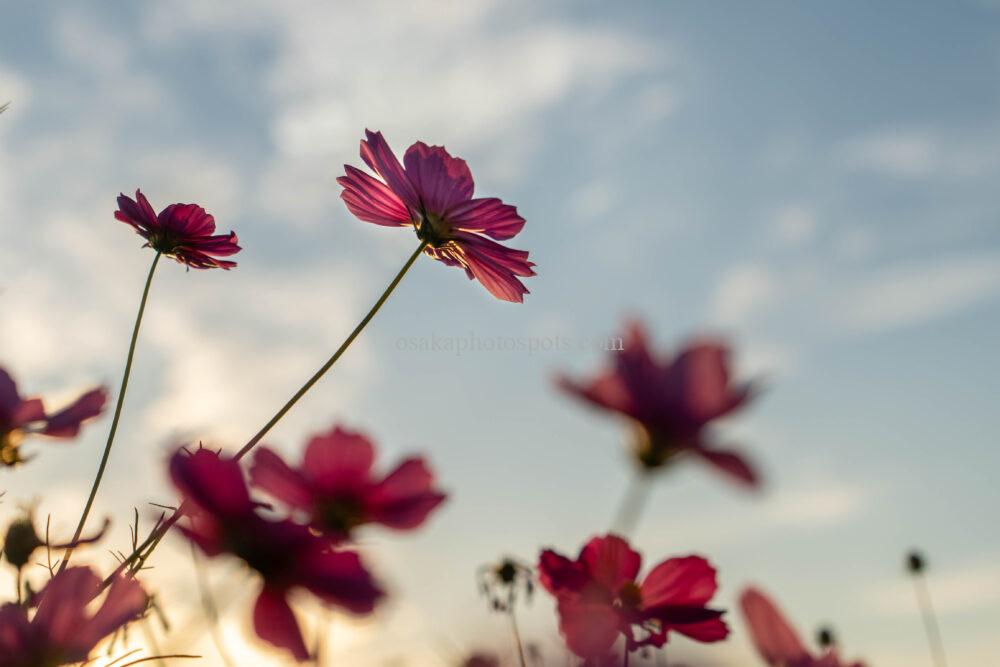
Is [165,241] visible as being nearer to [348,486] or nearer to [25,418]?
[25,418]

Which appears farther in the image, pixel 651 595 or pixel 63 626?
pixel 651 595

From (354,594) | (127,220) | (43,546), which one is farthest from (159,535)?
(127,220)

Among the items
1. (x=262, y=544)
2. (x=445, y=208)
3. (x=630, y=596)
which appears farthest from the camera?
(x=445, y=208)

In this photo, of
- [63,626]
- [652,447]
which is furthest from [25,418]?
[652,447]

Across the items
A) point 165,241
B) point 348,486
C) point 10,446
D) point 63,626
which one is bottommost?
point 63,626

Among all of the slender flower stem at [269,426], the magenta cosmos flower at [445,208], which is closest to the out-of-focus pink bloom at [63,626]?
the slender flower stem at [269,426]

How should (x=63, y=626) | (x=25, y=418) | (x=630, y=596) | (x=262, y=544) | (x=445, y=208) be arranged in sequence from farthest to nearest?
1. (x=445, y=208)
2. (x=25, y=418)
3. (x=630, y=596)
4. (x=63, y=626)
5. (x=262, y=544)

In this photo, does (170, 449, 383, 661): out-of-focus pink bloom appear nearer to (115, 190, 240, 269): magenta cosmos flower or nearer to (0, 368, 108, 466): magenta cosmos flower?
(0, 368, 108, 466): magenta cosmos flower

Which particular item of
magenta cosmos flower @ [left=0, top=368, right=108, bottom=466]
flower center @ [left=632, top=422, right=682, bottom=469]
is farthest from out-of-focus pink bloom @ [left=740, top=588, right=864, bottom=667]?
magenta cosmos flower @ [left=0, top=368, right=108, bottom=466]
